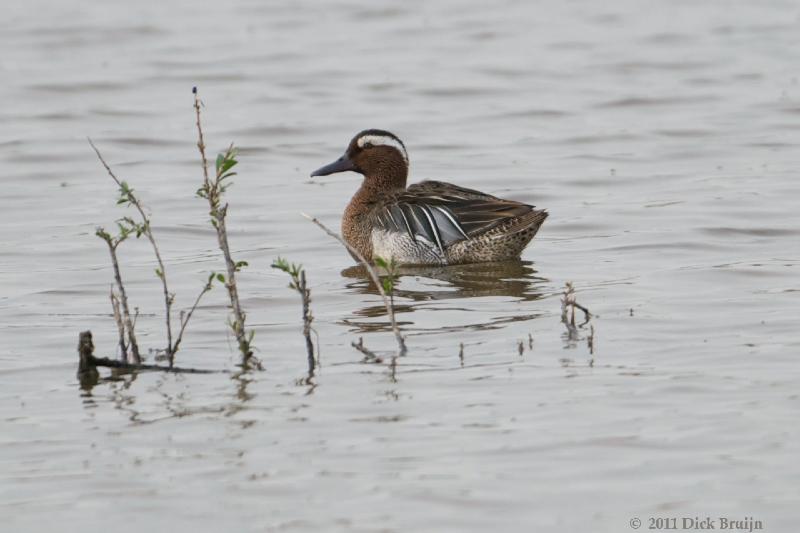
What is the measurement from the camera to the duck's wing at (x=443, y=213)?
10000 millimetres

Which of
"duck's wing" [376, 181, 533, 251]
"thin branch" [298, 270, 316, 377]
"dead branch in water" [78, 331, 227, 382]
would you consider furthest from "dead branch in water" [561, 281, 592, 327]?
"duck's wing" [376, 181, 533, 251]

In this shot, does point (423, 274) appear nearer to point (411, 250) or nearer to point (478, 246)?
point (411, 250)

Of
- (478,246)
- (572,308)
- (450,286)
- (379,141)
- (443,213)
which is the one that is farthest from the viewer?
(379,141)

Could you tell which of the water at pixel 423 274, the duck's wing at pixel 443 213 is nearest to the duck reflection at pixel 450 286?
the water at pixel 423 274

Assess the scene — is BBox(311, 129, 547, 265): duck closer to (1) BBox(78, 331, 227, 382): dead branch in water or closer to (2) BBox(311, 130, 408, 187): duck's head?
(2) BBox(311, 130, 408, 187): duck's head

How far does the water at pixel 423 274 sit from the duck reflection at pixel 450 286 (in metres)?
0.04

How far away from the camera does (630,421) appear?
235 inches

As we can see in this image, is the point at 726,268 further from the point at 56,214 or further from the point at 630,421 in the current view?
the point at 56,214

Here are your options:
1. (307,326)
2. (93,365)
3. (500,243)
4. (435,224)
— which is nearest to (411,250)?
(435,224)

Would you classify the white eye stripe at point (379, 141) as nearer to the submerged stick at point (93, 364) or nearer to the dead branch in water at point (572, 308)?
the dead branch in water at point (572, 308)

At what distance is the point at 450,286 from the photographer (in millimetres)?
9367

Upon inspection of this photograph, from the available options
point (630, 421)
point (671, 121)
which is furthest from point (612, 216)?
point (630, 421)

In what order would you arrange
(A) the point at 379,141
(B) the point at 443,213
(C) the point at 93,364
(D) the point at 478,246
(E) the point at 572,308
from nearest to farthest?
1. (C) the point at 93,364
2. (E) the point at 572,308
3. (D) the point at 478,246
4. (B) the point at 443,213
5. (A) the point at 379,141

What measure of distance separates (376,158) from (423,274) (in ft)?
4.48
